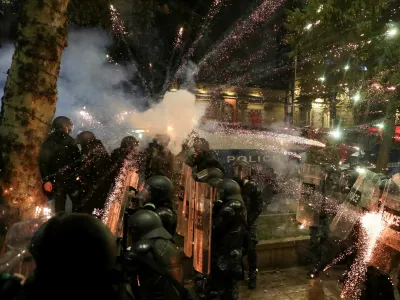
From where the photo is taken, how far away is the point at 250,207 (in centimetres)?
624

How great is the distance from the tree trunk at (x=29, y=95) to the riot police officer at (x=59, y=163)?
1.27ft

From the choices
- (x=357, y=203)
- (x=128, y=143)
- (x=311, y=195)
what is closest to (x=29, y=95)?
(x=128, y=143)

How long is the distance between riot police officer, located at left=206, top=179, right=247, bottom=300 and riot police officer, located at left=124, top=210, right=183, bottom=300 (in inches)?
59.5

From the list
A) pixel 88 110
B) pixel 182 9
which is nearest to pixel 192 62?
pixel 182 9

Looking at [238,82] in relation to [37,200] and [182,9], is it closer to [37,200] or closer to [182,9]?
[182,9]

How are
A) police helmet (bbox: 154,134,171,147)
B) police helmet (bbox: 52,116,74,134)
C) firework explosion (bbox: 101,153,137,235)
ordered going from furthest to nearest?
police helmet (bbox: 154,134,171,147), police helmet (bbox: 52,116,74,134), firework explosion (bbox: 101,153,137,235)

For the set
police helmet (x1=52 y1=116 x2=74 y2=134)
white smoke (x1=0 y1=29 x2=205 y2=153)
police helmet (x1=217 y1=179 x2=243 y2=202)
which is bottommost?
police helmet (x1=217 y1=179 x2=243 y2=202)

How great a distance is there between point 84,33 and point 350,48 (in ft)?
33.6

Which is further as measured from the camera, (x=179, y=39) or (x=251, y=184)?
(x=179, y=39)

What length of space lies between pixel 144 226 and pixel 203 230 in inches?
45.8

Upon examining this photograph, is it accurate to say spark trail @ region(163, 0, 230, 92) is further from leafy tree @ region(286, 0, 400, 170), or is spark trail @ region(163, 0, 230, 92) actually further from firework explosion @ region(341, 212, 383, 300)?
firework explosion @ region(341, 212, 383, 300)

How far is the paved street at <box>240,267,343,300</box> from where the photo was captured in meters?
5.74

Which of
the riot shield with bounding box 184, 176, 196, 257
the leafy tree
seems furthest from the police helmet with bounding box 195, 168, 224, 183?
the leafy tree

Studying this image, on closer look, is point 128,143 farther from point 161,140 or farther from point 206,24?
point 206,24
